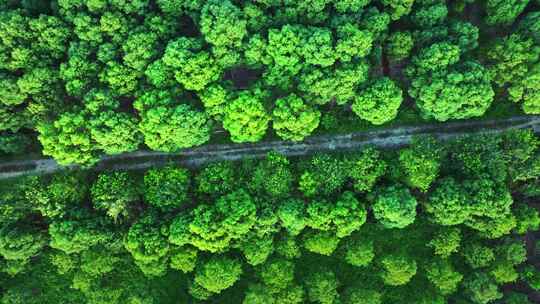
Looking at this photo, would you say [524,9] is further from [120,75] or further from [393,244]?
[120,75]

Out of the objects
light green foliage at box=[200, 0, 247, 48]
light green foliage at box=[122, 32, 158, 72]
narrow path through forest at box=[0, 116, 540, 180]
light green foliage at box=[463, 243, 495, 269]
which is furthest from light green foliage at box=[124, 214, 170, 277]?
light green foliage at box=[463, 243, 495, 269]

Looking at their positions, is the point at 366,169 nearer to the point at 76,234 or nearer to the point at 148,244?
the point at 148,244

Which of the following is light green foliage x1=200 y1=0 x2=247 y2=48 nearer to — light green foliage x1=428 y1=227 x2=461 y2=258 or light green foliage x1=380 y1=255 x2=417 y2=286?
light green foliage x1=380 y1=255 x2=417 y2=286

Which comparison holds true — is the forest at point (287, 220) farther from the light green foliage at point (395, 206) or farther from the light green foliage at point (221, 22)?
the light green foliage at point (221, 22)

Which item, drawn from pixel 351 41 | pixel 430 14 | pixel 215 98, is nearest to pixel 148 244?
pixel 215 98

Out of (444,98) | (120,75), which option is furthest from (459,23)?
(120,75)

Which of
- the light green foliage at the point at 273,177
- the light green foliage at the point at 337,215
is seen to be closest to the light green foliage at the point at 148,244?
the light green foliage at the point at 273,177
